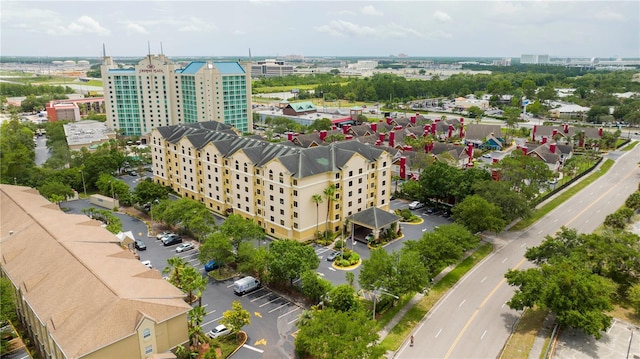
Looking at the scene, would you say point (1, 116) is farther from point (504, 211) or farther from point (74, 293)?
point (504, 211)

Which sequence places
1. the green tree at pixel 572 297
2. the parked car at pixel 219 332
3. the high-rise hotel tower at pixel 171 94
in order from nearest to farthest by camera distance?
the green tree at pixel 572 297 < the parked car at pixel 219 332 < the high-rise hotel tower at pixel 171 94

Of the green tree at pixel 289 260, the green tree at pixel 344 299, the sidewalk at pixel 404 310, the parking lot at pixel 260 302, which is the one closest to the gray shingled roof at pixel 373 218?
the parking lot at pixel 260 302

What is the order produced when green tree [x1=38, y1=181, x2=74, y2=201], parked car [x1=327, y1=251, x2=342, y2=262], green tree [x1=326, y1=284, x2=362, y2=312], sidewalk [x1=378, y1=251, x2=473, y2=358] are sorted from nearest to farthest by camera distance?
1. green tree [x1=326, y1=284, x2=362, y2=312]
2. sidewalk [x1=378, y1=251, x2=473, y2=358]
3. parked car [x1=327, y1=251, x2=342, y2=262]
4. green tree [x1=38, y1=181, x2=74, y2=201]

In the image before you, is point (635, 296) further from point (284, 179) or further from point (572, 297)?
point (284, 179)

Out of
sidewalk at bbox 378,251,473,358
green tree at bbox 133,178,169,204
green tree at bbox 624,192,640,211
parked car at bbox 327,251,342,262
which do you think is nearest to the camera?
sidewalk at bbox 378,251,473,358

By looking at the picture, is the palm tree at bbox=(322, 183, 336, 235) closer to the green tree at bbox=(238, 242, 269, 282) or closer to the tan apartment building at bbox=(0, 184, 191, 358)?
the green tree at bbox=(238, 242, 269, 282)

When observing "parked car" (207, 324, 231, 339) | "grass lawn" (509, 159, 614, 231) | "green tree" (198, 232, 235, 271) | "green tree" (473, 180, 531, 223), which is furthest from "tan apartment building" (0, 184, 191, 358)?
"grass lawn" (509, 159, 614, 231)

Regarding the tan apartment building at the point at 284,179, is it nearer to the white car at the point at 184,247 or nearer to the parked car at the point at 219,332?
the white car at the point at 184,247

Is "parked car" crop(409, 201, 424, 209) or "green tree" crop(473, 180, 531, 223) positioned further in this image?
"parked car" crop(409, 201, 424, 209)
